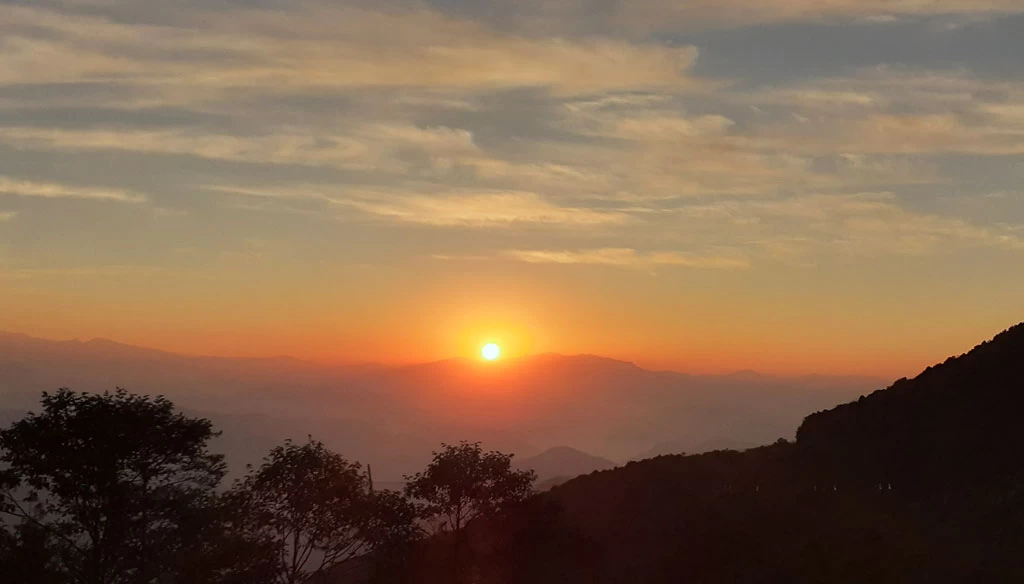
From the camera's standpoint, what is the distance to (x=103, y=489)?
155ft

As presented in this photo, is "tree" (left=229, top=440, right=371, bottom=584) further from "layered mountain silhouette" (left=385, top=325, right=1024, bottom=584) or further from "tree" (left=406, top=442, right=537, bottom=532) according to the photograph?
"tree" (left=406, top=442, right=537, bottom=532)

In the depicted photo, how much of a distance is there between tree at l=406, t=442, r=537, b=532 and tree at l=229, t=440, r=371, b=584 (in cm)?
1022

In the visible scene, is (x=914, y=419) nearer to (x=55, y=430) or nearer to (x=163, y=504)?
(x=163, y=504)

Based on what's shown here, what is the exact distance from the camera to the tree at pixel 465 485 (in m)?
62.9

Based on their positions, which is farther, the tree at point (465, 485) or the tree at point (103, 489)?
the tree at point (465, 485)

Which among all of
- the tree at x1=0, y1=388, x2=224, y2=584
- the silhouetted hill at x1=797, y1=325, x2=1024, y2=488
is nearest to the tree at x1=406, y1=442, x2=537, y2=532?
the tree at x1=0, y1=388, x2=224, y2=584

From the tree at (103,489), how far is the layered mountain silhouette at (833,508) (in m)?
15.7

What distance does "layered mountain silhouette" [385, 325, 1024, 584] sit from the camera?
55031 mm

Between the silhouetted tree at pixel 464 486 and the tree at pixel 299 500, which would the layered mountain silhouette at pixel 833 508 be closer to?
the silhouetted tree at pixel 464 486

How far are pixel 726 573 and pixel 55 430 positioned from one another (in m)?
43.7

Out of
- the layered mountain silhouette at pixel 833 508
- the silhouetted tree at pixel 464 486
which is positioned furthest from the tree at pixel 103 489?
the silhouetted tree at pixel 464 486

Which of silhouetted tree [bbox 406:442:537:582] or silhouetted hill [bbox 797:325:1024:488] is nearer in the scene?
silhouetted tree [bbox 406:442:537:582]

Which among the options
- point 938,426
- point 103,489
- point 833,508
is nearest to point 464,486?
point 103,489

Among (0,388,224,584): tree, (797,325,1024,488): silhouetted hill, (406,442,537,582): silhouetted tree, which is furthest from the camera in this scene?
(797,325,1024,488): silhouetted hill
